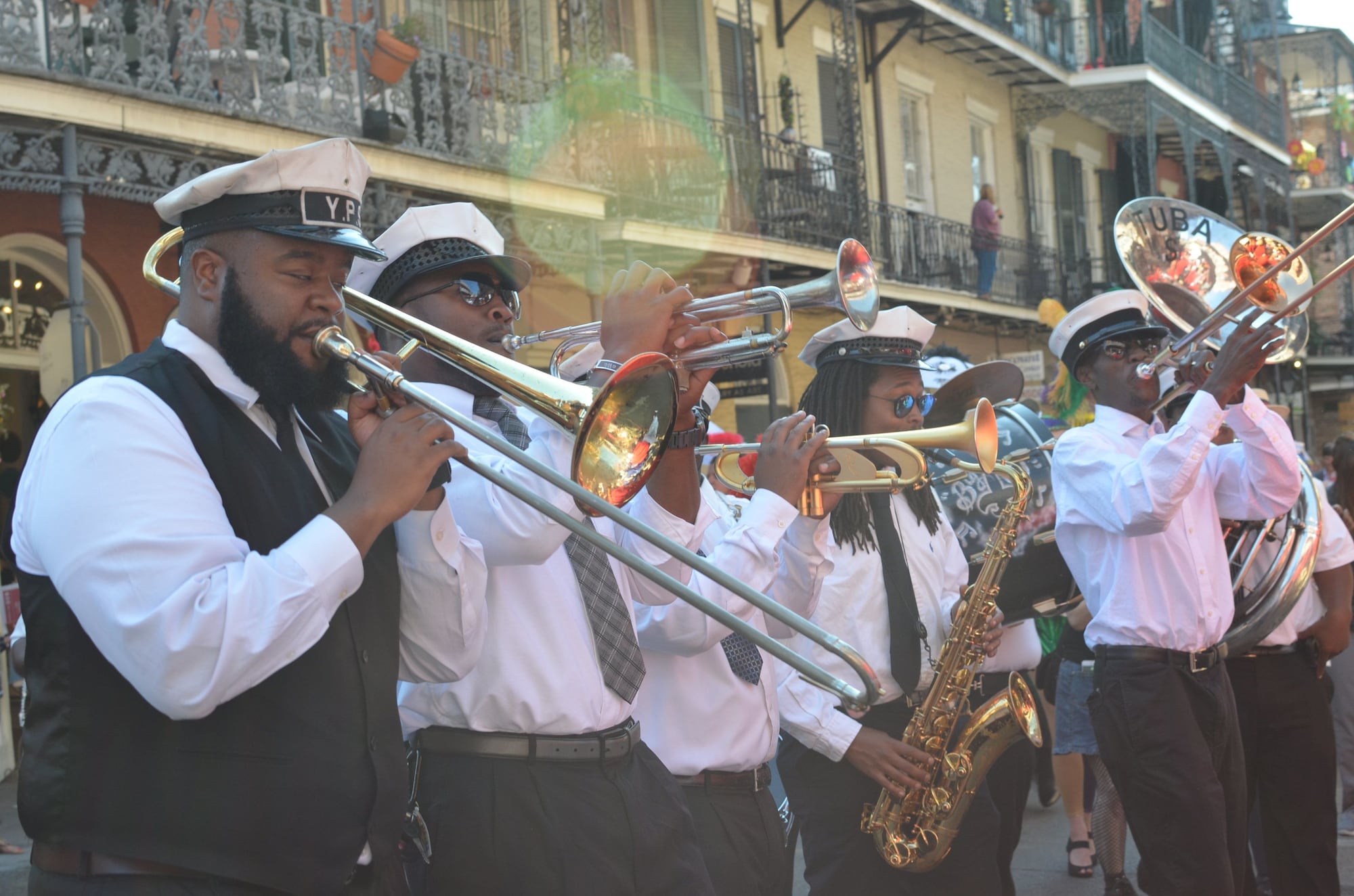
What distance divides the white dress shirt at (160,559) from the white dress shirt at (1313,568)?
157 inches

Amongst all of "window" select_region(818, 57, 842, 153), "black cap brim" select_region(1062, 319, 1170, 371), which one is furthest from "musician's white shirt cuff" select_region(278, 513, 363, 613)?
"window" select_region(818, 57, 842, 153)

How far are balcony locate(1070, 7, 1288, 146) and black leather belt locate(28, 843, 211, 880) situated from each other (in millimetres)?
22085

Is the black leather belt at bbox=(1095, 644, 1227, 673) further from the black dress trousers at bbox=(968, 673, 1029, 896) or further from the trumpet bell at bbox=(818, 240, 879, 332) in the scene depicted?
the trumpet bell at bbox=(818, 240, 879, 332)

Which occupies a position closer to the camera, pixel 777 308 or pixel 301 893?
pixel 301 893

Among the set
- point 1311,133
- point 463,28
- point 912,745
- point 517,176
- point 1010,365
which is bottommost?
point 912,745

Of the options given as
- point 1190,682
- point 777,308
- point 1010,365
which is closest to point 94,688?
point 777,308

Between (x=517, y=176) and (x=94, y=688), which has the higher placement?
(x=517, y=176)

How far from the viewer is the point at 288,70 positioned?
971 centimetres

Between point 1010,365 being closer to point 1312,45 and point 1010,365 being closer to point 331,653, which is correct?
point 331,653

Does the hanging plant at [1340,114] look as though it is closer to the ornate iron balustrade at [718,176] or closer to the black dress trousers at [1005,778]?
the ornate iron balustrade at [718,176]

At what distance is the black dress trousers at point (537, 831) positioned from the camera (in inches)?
109

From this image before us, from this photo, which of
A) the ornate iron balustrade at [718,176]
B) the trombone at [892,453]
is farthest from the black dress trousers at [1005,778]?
the ornate iron balustrade at [718,176]

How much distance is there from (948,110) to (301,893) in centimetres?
1941

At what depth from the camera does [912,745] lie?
419cm
